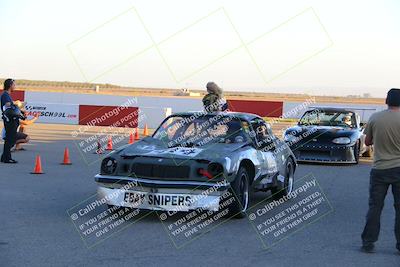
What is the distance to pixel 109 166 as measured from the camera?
7.81 m

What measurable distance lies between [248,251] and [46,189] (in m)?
4.61

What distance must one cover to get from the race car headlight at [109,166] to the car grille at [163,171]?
35cm

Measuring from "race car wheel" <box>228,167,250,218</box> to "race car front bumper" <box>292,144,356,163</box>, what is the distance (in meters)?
6.72

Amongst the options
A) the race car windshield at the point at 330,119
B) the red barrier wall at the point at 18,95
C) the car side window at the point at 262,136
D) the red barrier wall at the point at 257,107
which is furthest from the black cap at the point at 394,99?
the red barrier wall at the point at 18,95

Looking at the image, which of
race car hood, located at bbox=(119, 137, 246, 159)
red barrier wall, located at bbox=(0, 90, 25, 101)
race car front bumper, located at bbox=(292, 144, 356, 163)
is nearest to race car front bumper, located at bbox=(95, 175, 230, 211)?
race car hood, located at bbox=(119, 137, 246, 159)

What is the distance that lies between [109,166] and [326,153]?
25.6ft

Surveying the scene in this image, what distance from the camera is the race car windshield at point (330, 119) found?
15.6m

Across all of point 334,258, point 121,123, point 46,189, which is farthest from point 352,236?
point 121,123

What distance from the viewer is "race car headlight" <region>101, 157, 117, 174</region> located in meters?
7.76

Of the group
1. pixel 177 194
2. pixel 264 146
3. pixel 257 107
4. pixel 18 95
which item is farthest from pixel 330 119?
pixel 18 95

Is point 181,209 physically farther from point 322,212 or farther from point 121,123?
point 121,123

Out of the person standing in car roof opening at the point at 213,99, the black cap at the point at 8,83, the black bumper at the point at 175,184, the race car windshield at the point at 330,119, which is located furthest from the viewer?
the race car windshield at the point at 330,119

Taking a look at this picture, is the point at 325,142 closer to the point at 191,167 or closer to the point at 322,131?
the point at 322,131

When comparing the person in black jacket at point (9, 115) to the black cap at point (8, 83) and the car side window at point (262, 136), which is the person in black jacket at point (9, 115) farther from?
the car side window at point (262, 136)
